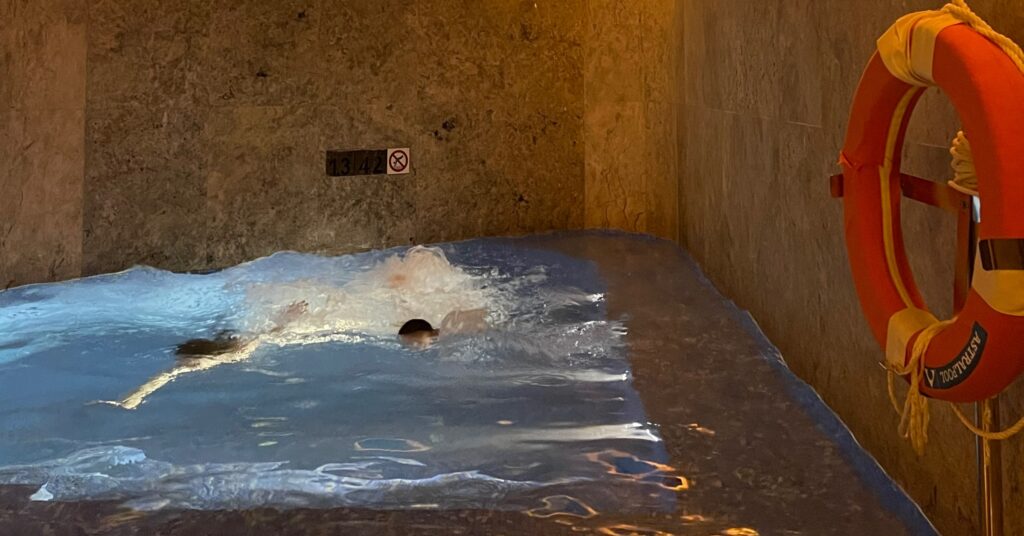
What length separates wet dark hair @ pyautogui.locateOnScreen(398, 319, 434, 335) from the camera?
297cm

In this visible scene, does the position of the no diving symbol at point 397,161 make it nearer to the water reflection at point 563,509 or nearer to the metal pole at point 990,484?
the water reflection at point 563,509

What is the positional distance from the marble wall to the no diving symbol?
166cm

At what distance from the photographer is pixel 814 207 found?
7.44 ft

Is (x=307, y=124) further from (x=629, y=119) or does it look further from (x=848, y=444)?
(x=848, y=444)

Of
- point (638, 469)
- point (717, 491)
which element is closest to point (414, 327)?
point (638, 469)

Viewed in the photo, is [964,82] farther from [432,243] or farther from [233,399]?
[432,243]

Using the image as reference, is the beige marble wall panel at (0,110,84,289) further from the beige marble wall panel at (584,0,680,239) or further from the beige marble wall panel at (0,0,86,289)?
the beige marble wall panel at (584,0,680,239)

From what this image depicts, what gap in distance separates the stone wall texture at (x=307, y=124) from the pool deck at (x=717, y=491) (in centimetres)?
243

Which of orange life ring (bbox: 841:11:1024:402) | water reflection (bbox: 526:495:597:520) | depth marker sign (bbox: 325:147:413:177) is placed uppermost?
depth marker sign (bbox: 325:147:413:177)

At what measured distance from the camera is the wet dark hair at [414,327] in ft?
9.75

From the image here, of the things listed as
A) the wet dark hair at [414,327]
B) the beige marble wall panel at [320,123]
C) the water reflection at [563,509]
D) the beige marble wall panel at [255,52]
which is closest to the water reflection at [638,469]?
the water reflection at [563,509]

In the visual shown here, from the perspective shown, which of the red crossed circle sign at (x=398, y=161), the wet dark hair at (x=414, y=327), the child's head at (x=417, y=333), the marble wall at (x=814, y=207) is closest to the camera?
the marble wall at (x=814, y=207)

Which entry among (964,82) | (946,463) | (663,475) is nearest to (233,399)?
(663,475)

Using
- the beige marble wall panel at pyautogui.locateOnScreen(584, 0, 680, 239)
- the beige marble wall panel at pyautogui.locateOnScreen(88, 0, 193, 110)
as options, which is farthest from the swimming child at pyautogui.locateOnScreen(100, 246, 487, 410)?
the beige marble wall panel at pyautogui.locateOnScreen(584, 0, 680, 239)
